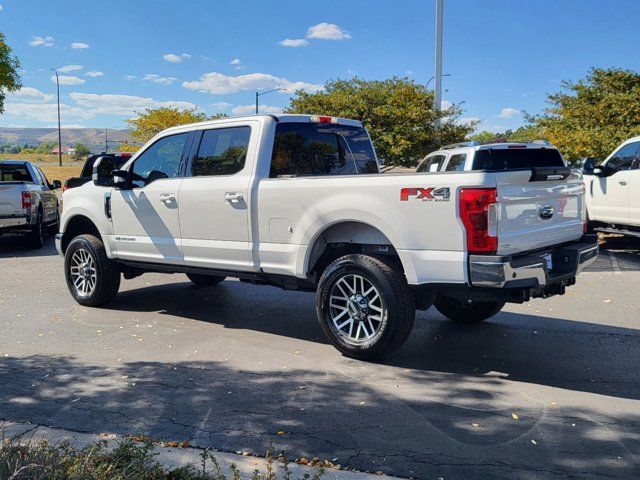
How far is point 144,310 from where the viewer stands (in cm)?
742

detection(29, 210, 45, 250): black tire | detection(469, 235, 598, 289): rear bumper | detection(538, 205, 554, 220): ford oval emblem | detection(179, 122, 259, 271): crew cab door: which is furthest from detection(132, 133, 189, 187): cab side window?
detection(29, 210, 45, 250): black tire

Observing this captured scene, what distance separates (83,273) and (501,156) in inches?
235

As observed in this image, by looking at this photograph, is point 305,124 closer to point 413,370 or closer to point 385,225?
point 385,225

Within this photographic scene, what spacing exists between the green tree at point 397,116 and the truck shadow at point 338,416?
631 inches

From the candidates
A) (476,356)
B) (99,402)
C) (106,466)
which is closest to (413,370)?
(476,356)

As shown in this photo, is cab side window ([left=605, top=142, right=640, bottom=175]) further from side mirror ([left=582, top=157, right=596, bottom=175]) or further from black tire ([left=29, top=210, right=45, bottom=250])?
black tire ([left=29, top=210, right=45, bottom=250])

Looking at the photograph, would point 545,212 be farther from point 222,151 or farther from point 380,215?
point 222,151

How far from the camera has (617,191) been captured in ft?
35.7

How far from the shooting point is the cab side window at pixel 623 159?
10673 mm

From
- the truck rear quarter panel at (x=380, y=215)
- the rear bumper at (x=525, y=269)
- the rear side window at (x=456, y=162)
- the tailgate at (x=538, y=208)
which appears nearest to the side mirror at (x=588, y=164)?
the rear side window at (x=456, y=162)

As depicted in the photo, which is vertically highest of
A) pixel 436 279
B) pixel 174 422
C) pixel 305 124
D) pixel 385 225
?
pixel 305 124

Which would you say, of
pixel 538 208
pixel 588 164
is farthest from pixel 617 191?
pixel 538 208

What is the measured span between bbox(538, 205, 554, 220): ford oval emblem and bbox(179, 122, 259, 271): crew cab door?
2550mm

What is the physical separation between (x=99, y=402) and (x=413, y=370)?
241cm
